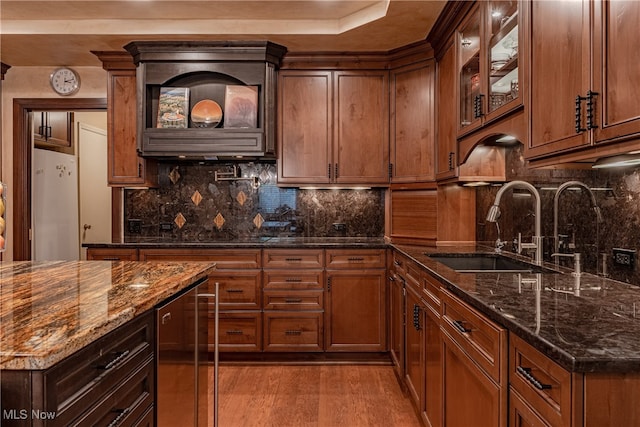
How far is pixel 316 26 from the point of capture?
3416mm

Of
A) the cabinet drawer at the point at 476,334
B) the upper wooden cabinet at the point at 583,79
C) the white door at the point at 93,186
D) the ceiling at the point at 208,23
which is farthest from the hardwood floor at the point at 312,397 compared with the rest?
the white door at the point at 93,186

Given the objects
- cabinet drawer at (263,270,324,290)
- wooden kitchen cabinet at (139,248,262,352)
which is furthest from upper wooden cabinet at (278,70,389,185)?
wooden kitchen cabinet at (139,248,262,352)

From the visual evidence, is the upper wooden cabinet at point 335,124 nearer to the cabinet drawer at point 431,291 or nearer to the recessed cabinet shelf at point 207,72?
the recessed cabinet shelf at point 207,72

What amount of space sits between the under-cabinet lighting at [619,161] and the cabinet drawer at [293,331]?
2286 mm

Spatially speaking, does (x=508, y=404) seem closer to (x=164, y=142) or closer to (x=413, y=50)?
(x=413, y=50)

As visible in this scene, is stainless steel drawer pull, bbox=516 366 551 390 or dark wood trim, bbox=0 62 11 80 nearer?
stainless steel drawer pull, bbox=516 366 551 390

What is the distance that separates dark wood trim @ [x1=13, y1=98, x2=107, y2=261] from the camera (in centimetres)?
416

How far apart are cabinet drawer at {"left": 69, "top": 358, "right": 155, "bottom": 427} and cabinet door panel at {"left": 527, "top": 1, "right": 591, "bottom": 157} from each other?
5.24 ft

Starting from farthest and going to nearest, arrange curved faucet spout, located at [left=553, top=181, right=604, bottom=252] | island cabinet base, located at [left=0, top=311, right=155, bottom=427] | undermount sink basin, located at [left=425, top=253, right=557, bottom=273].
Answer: undermount sink basin, located at [left=425, top=253, right=557, bottom=273], curved faucet spout, located at [left=553, top=181, right=604, bottom=252], island cabinet base, located at [left=0, top=311, right=155, bottom=427]

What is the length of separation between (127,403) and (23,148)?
12.6 feet

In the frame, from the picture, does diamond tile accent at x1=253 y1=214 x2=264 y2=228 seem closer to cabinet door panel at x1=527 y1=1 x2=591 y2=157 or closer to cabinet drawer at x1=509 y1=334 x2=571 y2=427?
cabinet door panel at x1=527 y1=1 x2=591 y2=157

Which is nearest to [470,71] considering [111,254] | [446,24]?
[446,24]

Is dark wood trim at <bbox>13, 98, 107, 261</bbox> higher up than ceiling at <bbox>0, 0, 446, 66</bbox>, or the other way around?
ceiling at <bbox>0, 0, 446, 66</bbox>

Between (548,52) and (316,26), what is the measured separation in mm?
2134
